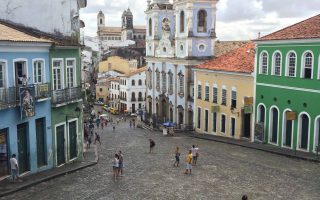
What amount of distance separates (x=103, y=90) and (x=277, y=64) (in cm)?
6059

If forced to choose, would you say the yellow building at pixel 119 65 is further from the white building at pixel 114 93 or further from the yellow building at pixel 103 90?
the white building at pixel 114 93

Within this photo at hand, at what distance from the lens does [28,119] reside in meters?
18.9

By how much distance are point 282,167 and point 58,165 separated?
11368 mm

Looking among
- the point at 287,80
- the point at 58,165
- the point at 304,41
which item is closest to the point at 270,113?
the point at 287,80

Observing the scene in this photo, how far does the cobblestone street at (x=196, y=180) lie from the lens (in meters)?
17.1

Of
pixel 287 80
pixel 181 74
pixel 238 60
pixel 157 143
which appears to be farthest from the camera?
pixel 181 74

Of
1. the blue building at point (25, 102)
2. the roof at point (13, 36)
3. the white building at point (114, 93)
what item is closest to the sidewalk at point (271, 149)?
the blue building at point (25, 102)

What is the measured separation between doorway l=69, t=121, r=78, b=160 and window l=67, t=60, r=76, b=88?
2.12m

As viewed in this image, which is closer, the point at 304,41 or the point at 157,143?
the point at 304,41

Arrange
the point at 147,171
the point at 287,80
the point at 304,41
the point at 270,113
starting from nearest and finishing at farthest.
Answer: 1. the point at 147,171
2. the point at 304,41
3. the point at 287,80
4. the point at 270,113

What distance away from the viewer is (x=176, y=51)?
4644 cm

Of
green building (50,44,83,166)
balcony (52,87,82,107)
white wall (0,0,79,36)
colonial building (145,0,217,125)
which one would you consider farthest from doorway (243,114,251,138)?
white wall (0,0,79,36)

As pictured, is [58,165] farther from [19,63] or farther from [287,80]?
[287,80]

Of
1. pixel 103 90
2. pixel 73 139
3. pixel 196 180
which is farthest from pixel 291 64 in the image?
pixel 103 90
